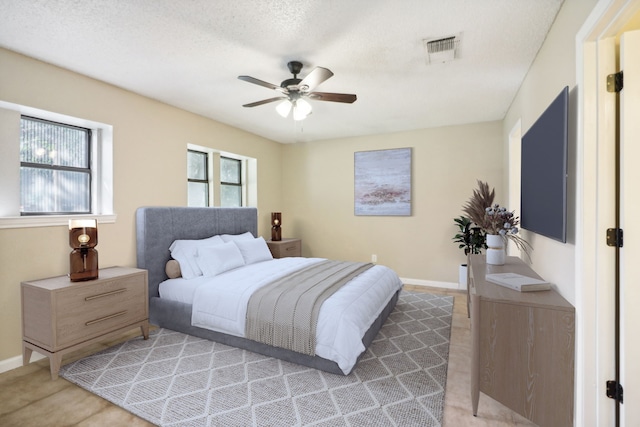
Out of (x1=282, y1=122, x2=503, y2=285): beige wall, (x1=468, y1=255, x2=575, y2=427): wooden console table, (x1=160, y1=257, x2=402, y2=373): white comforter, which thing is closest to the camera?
(x1=468, y1=255, x2=575, y2=427): wooden console table

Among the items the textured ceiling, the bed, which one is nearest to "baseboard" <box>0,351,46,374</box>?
the bed

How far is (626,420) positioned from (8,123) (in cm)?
445

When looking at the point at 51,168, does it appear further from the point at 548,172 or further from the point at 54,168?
the point at 548,172

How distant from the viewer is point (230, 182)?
17.1 ft

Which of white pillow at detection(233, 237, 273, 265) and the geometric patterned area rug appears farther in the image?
white pillow at detection(233, 237, 273, 265)

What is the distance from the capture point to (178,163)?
395cm

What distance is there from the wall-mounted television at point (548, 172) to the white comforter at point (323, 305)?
4.65 ft

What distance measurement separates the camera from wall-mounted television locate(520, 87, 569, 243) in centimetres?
174

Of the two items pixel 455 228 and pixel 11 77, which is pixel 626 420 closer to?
pixel 455 228

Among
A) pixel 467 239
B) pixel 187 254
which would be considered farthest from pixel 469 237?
pixel 187 254

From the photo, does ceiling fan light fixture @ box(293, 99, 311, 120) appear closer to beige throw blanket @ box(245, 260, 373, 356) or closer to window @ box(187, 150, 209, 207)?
beige throw blanket @ box(245, 260, 373, 356)

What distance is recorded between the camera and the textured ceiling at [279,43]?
1977 mm

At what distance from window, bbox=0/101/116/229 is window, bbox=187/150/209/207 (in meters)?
1.27

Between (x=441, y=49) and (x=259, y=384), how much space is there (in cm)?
288
